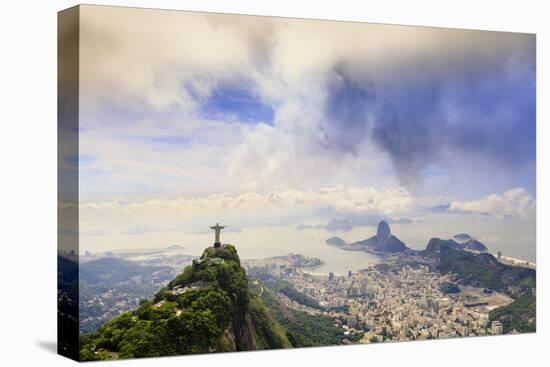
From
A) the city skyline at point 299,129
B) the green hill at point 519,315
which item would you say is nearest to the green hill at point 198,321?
the city skyline at point 299,129

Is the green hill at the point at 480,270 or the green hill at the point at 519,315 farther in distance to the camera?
the green hill at the point at 519,315

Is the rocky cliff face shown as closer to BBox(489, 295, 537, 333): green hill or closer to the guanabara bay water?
the guanabara bay water

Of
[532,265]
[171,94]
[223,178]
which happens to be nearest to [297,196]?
[223,178]

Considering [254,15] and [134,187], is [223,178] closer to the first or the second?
[134,187]

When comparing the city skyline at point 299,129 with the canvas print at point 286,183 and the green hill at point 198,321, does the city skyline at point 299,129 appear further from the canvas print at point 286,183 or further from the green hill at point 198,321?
the green hill at point 198,321

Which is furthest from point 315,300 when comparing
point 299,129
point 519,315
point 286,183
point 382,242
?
point 519,315

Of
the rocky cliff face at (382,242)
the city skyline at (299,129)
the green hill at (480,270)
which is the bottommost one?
the green hill at (480,270)

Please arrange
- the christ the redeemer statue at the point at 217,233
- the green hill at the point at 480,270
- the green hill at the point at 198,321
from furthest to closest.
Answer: the green hill at the point at 480,270, the christ the redeemer statue at the point at 217,233, the green hill at the point at 198,321
